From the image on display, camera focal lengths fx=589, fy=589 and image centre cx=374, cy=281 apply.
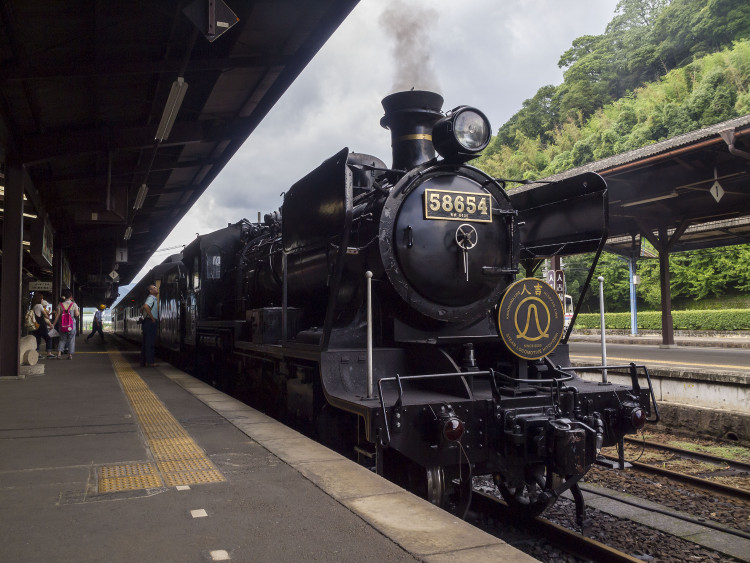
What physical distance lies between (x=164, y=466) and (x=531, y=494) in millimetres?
2550

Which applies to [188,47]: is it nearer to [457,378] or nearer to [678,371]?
[457,378]

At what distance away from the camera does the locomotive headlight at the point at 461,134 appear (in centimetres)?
472

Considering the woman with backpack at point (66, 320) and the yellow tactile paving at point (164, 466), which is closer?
the yellow tactile paving at point (164, 466)

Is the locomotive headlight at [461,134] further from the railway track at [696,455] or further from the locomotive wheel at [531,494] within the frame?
the railway track at [696,455]

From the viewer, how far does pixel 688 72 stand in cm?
4431

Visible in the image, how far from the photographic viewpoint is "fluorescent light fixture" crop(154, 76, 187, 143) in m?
7.51

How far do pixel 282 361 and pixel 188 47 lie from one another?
12.8ft

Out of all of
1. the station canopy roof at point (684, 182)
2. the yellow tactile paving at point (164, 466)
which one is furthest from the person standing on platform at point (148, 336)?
the station canopy roof at point (684, 182)

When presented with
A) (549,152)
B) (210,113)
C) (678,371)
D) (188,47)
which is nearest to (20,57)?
(188,47)

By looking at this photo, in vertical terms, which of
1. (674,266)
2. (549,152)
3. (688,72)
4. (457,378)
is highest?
(688,72)

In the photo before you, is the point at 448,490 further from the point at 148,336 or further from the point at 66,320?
the point at 66,320

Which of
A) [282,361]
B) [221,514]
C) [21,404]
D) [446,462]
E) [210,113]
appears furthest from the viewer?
[210,113]

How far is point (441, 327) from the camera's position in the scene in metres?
4.92

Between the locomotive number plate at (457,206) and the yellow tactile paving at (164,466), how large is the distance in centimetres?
243
